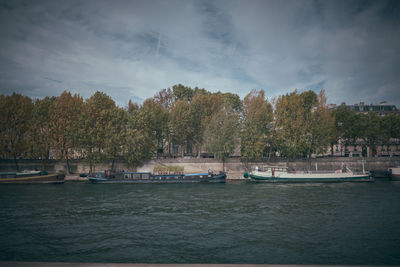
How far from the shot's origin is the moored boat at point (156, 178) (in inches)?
1973

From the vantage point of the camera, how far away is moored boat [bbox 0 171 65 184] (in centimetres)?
4822

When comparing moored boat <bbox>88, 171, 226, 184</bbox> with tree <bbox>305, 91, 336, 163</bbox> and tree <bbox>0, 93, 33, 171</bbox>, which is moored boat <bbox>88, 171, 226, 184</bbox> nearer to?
tree <bbox>0, 93, 33, 171</bbox>

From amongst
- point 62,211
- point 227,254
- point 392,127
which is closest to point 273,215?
point 227,254

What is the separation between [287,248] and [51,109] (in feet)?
192

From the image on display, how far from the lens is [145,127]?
58375mm

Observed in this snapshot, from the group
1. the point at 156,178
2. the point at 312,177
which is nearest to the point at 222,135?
the point at 156,178

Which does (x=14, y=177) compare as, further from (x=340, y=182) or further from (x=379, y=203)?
(x=340, y=182)

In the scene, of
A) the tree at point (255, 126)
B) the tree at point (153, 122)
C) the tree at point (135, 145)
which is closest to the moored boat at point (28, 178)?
the tree at point (135, 145)

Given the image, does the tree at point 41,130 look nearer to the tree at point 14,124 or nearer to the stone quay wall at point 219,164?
the tree at point 14,124

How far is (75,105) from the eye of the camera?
58.3 m

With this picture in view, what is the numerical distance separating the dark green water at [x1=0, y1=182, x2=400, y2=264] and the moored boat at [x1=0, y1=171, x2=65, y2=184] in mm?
18997

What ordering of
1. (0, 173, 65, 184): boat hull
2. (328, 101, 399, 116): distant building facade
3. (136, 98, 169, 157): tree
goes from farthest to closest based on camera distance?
(328, 101, 399, 116): distant building facade < (136, 98, 169, 157): tree < (0, 173, 65, 184): boat hull

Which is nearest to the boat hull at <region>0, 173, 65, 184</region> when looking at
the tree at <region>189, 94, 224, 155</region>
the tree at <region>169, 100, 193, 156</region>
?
the tree at <region>169, 100, 193, 156</region>

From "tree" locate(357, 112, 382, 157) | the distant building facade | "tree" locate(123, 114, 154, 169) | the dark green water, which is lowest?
the dark green water
